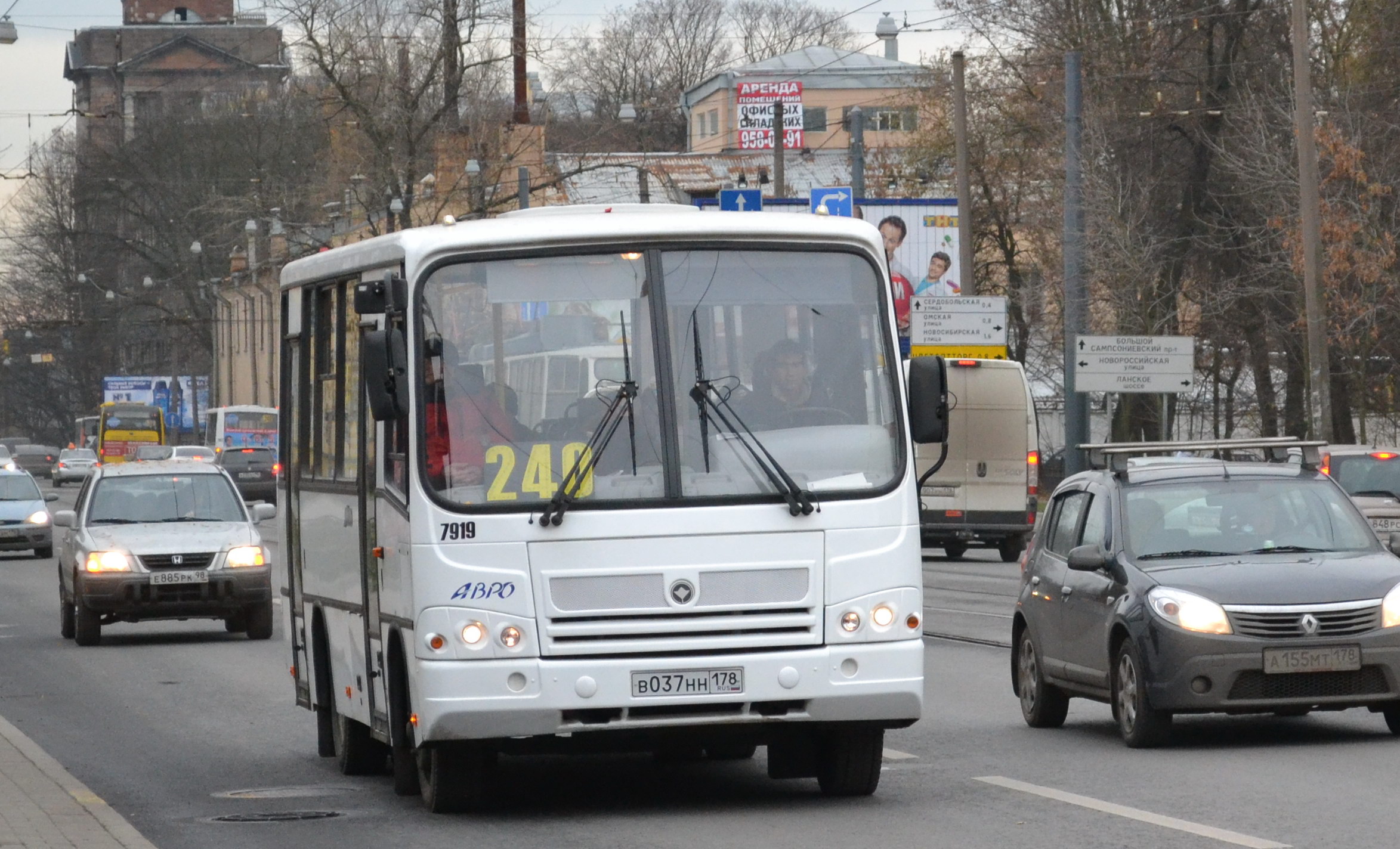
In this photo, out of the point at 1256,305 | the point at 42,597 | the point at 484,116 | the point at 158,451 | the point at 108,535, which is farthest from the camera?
the point at 158,451

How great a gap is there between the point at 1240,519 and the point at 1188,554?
364 millimetres

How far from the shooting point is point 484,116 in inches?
2308

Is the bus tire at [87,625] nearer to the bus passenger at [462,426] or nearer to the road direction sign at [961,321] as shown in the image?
the bus passenger at [462,426]

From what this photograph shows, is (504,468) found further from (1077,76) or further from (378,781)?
(1077,76)

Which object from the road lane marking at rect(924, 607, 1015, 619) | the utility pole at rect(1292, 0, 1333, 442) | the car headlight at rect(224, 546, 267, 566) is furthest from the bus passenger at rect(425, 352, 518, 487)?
the utility pole at rect(1292, 0, 1333, 442)

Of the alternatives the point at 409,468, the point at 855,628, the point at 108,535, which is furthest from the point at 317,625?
the point at 108,535

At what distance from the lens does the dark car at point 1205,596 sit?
1110 centimetres

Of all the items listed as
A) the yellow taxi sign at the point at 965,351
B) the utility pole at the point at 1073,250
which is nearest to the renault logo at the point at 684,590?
the utility pole at the point at 1073,250

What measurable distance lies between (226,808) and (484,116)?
161 ft

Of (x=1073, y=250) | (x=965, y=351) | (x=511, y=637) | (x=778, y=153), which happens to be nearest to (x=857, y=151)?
(x=778, y=153)

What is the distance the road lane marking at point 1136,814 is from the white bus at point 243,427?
70.6 m

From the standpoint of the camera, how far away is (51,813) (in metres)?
10.0

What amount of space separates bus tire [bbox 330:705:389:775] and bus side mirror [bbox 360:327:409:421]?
2.74 metres

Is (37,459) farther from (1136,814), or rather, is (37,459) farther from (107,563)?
(1136,814)
